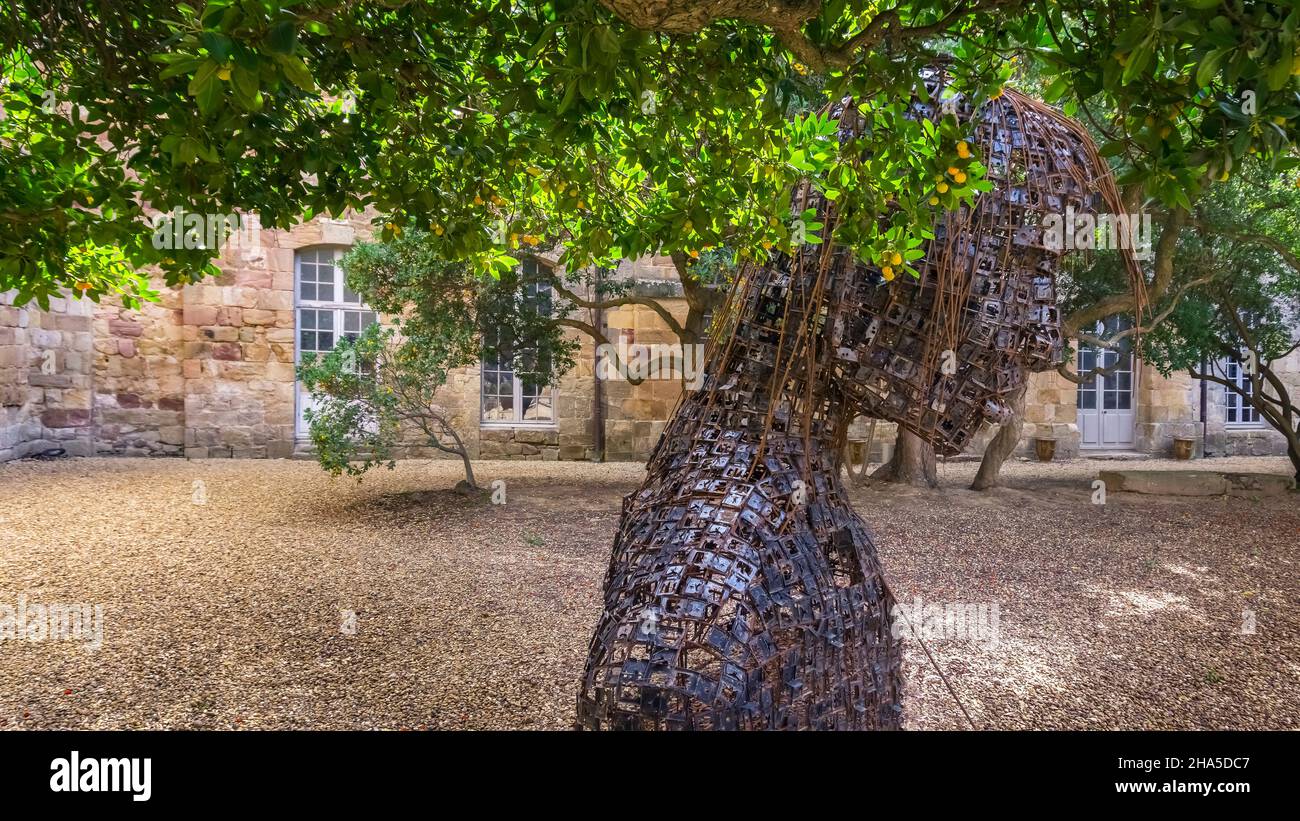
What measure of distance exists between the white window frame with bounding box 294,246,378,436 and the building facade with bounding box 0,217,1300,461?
20 mm

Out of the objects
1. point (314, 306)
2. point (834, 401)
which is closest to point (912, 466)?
point (834, 401)

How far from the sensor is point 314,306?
11.1 meters

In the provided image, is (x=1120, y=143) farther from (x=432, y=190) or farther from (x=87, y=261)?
(x=87, y=261)

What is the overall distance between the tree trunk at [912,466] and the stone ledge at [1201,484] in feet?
6.11

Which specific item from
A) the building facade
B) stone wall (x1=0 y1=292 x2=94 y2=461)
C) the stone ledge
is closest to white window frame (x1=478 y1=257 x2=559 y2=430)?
the building facade

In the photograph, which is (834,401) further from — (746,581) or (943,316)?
(746,581)

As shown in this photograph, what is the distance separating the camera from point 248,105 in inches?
55.9

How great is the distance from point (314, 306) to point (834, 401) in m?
10.6

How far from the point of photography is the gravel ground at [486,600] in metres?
→ 3.23

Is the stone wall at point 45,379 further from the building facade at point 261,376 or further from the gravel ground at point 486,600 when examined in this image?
the gravel ground at point 486,600

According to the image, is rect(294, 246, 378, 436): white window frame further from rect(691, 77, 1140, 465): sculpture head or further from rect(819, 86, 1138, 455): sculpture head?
rect(819, 86, 1138, 455): sculpture head

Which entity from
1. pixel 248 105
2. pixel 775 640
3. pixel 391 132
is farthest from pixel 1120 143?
pixel 391 132

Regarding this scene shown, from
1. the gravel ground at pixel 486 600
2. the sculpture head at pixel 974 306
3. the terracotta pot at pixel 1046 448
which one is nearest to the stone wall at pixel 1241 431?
the terracotta pot at pixel 1046 448

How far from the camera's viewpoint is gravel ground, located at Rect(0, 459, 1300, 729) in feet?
10.6
